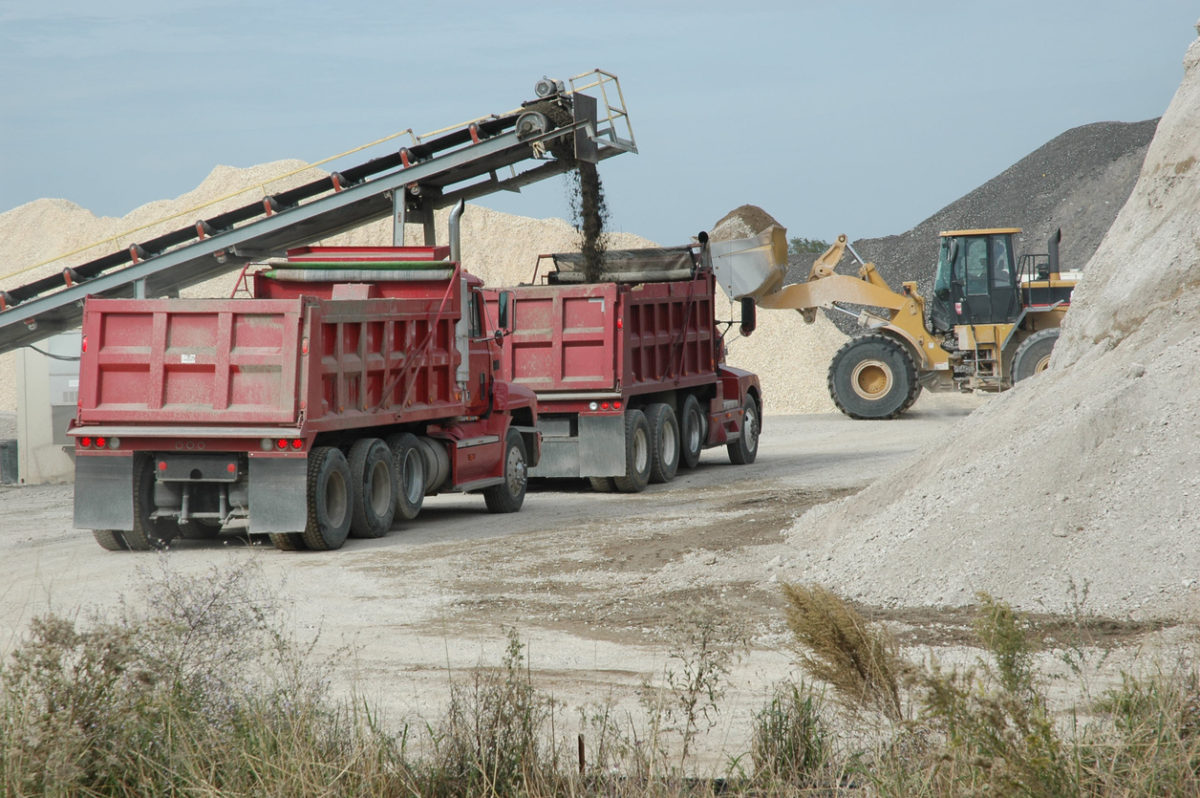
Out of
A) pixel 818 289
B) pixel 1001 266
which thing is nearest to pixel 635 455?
pixel 818 289

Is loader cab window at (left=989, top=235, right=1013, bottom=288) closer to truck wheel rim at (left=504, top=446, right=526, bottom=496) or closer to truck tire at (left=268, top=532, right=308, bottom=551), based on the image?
truck wheel rim at (left=504, top=446, right=526, bottom=496)

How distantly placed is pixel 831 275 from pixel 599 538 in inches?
561

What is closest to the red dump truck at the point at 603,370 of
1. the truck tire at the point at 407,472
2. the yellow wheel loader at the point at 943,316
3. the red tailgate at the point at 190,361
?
the truck tire at the point at 407,472

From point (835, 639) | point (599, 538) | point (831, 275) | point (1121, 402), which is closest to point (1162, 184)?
point (1121, 402)

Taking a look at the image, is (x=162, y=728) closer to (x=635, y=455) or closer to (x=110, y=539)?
(x=110, y=539)

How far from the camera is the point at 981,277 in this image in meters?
24.6

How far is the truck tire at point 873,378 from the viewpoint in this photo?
Result: 25016 millimetres

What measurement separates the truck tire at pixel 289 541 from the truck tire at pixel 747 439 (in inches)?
378

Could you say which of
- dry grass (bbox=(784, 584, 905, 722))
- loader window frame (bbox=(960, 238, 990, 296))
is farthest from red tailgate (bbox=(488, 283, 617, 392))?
loader window frame (bbox=(960, 238, 990, 296))

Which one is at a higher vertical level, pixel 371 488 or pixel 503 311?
pixel 503 311

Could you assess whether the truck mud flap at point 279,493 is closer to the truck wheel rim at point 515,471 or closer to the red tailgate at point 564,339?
the truck wheel rim at point 515,471

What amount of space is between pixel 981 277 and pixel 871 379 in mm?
2861

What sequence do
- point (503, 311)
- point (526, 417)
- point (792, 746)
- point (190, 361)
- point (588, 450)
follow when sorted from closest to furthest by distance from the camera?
point (792, 746) → point (190, 361) → point (503, 311) → point (526, 417) → point (588, 450)

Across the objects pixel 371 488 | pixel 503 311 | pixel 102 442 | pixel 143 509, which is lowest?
pixel 143 509
